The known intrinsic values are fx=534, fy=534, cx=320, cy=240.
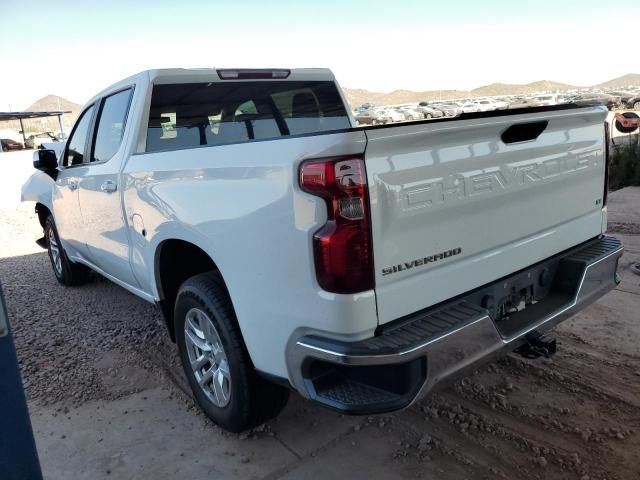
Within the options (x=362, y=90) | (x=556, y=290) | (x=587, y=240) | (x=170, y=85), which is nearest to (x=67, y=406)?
(x=170, y=85)

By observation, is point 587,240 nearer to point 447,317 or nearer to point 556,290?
point 556,290

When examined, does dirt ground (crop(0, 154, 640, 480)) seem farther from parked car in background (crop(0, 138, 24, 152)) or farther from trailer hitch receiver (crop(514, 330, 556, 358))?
parked car in background (crop(0, 138, 24, 152))

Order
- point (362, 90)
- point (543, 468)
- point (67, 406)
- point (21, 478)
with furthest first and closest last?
point (362, 90) → point (67, 406) → point (543, 468) → point (21, 478)

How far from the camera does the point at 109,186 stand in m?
3.69

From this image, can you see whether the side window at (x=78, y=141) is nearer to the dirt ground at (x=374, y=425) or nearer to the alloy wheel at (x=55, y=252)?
the alloy wheel at (x=55, y=252)

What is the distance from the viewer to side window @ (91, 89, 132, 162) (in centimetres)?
385

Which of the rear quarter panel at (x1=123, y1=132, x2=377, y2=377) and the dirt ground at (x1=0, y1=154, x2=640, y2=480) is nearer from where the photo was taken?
the rear quarter panel at (x1=123, y1=132, x2=377, y2=377)

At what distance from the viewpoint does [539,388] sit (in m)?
3.22

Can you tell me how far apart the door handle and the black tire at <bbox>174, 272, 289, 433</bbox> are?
109 centimetres

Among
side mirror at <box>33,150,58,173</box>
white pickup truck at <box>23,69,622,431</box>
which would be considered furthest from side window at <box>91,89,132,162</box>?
side mirror at <box>33,150,58,173</box>

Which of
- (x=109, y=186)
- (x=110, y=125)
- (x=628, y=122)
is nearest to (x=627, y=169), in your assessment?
(x=628, y=122)

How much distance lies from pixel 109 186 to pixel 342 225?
7.54ft

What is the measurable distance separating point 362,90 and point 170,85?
5341 inches

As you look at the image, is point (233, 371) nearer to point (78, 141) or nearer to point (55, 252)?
point (78, 141)
